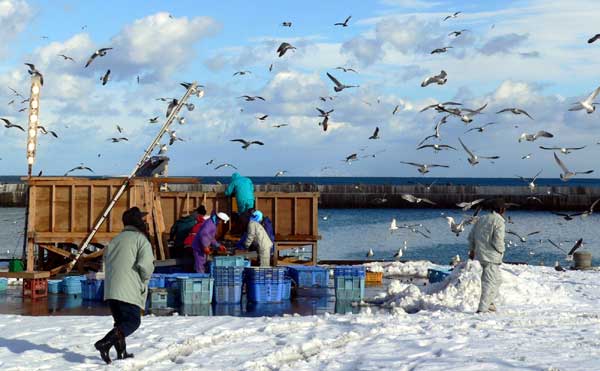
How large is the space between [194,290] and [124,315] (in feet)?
23.5

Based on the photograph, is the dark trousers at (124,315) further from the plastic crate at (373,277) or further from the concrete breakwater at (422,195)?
the concrete breakwater at (422,195)

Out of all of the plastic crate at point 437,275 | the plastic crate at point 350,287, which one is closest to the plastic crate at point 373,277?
the plastic crate at point 437,275

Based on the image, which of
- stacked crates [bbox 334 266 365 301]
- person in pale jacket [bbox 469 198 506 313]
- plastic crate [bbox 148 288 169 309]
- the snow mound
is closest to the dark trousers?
person in pale jacket [bbox 469 198 506 313]

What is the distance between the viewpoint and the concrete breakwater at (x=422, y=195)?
350 ft

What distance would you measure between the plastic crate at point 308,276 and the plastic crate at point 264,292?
176 cm

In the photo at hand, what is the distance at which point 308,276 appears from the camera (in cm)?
2072

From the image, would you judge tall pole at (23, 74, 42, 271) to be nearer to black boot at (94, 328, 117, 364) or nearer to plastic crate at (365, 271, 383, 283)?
plastic crate at (365, 271, 383, 283)

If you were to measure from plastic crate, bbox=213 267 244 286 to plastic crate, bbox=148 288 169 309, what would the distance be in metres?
1.09

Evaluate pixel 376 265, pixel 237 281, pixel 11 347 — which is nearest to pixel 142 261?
pixel 11 347

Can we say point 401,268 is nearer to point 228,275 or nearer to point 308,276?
point 308,276

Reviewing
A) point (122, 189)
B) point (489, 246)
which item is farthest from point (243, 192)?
point (489, 246)

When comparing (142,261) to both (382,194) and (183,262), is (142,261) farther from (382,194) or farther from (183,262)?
(382,194)

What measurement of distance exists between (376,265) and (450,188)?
88816mm

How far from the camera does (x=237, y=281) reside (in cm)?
1848
